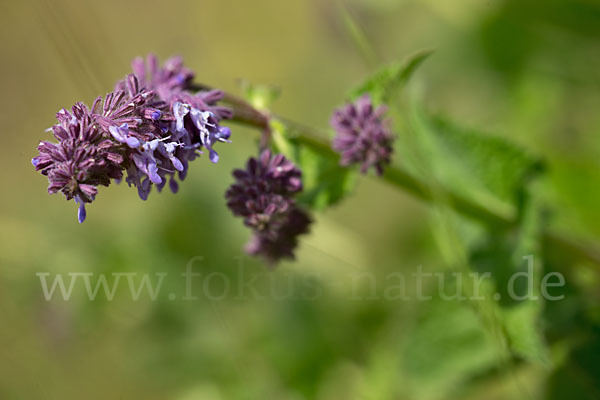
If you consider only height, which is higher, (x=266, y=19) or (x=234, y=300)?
(x=266, y=19)

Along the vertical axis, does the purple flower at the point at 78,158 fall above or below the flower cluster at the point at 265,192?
below

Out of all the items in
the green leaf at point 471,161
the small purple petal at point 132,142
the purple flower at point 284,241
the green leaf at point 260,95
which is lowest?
the small purple petal at point 132,142

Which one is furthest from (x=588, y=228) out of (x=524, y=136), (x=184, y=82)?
(x=184, y=82)

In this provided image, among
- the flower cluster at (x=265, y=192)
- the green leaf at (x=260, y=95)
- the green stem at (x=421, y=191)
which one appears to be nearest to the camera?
the flower cluster at (x=265, y=192)

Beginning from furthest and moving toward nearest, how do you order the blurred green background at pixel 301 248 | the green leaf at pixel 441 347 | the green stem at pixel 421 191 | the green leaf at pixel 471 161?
the blurred green background at pixel 301 248 → the green leaf at pixel 441 347 → the green leaf at pixel 471 161 → the green stem at pixel 421 191

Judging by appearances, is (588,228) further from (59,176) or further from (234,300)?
(59,176)

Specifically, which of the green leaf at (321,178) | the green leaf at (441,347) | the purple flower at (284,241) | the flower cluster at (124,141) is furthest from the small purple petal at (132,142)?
the green leaf at (441,347)

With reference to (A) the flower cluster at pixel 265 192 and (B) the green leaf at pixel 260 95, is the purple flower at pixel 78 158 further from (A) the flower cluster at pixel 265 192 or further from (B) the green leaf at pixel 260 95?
(B) the green leaf at pixel 260 95
